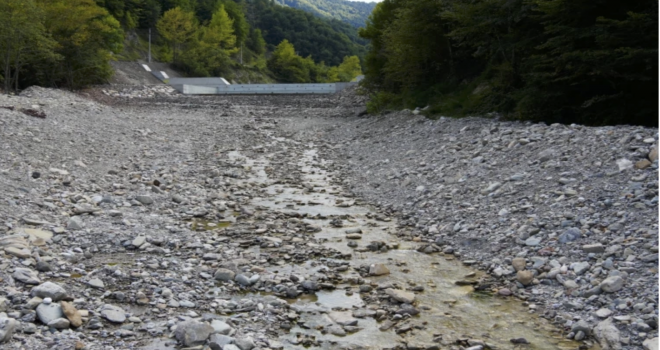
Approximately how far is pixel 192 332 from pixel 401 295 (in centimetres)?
A: 246

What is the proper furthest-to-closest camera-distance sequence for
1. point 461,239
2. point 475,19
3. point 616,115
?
point 475,19 → point 616,115 → point 461,239

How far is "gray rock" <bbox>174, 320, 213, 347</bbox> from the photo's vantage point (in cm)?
514

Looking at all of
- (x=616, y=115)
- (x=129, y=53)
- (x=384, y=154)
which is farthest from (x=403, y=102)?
(x=129, y=53)

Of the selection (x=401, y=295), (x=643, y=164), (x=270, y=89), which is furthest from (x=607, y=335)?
(x=270, y=89)

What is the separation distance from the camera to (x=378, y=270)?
7371 millimetres

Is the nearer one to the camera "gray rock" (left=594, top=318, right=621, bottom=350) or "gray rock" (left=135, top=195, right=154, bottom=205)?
"gray rock" (left=594, top=318, right=621, bottom=350)

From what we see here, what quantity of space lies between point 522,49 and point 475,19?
1999 millimetres

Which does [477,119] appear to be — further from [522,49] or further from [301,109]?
[301,109]

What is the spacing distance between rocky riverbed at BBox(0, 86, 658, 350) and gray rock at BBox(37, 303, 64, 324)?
0.01 metres

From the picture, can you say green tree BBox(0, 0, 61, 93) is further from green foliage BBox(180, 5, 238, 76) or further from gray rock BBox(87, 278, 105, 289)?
green foliage BBox(180, 5, 238, 76)

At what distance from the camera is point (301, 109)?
123 ft

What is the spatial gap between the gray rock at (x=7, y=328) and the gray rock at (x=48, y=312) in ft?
0.89

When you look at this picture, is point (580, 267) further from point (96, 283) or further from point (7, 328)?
point (7, 328)

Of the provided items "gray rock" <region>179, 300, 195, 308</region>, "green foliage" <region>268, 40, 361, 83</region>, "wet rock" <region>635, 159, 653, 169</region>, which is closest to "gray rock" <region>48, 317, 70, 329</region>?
"gray rock" <region>179, 300, 195, 308</region>
